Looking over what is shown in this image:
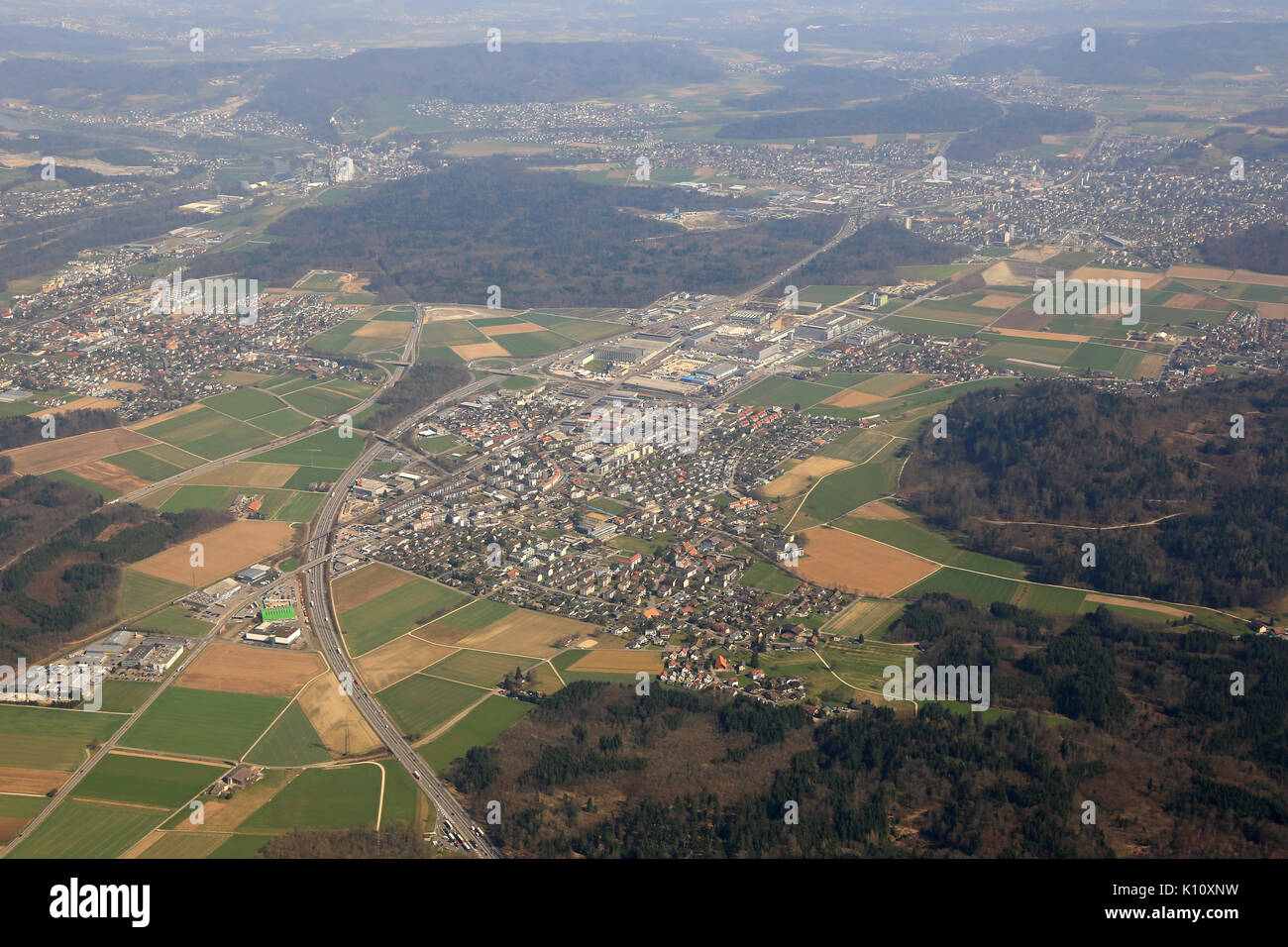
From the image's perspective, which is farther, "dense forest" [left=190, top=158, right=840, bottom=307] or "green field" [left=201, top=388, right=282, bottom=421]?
"dense forest" [left=190, top=158, right=840, bottom=307]

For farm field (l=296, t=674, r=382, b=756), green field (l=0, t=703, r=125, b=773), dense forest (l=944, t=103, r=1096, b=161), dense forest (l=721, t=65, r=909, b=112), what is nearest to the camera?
green field (l=0, t=703, r=125, b=773)

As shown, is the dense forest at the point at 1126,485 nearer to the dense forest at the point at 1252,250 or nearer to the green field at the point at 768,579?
the green field at the point at 768,579

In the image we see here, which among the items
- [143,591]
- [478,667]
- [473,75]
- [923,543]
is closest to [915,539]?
[923,543]

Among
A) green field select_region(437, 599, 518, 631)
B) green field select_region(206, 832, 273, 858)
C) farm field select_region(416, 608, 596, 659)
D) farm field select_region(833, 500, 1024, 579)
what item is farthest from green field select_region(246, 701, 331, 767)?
Answer: farm field select_region(833, 500, 1024, 579)

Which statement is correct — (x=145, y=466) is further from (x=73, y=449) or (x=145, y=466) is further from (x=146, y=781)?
(x=146, y=781)

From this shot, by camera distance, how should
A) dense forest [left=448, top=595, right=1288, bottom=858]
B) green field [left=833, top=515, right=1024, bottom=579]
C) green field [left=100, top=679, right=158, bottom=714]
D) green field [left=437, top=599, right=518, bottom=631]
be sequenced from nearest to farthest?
dense forest [left=448, top=595, right=1288, bottom=858]
green field [left=100, top=679, right=158, bottom=714]
green field [left=437, top=599, right=518, bottom=631]
green field [left=833, top=515, right=1024, bottom=579]

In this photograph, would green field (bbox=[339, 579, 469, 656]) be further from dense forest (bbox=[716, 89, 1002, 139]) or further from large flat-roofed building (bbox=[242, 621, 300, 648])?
dense forest (bbox=[716, 89, 1002, 139])

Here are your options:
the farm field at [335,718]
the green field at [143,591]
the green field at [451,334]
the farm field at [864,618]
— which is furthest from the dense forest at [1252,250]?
the green field at [143,591]
